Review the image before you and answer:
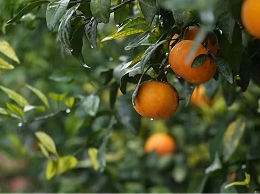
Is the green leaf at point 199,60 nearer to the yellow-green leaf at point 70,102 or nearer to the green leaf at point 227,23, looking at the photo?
the green leaf at point 227,23

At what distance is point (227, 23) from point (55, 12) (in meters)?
0.22

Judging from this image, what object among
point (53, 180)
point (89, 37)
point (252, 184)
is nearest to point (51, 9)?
point (89, 37)

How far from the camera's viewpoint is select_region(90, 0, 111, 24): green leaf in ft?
2.30

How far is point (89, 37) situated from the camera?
0.76m

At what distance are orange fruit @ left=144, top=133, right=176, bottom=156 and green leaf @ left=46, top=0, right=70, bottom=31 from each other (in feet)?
3.26

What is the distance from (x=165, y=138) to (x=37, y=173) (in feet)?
1.85

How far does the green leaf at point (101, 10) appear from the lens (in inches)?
27.6

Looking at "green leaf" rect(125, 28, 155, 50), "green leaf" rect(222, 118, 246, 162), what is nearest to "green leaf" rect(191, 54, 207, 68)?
"green leaf" rect(125, 28, 155, 50)

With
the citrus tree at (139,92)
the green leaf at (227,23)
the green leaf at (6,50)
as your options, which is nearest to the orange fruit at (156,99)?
the citrus tree at (139,92)

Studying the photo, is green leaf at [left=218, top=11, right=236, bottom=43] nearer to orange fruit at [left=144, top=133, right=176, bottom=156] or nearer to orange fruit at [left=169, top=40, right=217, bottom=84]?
orange fruit at [left=169, top=40, right=217, bottom=84]

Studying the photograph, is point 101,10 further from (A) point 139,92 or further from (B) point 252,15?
(B) point 252,15

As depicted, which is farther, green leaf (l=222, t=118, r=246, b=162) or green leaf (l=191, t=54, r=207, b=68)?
green leaf (l=222, t=118, r=246, b=162)

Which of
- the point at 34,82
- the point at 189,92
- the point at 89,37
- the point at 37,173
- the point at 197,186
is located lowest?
the point at 37,173

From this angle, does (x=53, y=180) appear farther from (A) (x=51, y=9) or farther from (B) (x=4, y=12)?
(A) (x=51, y=9)
